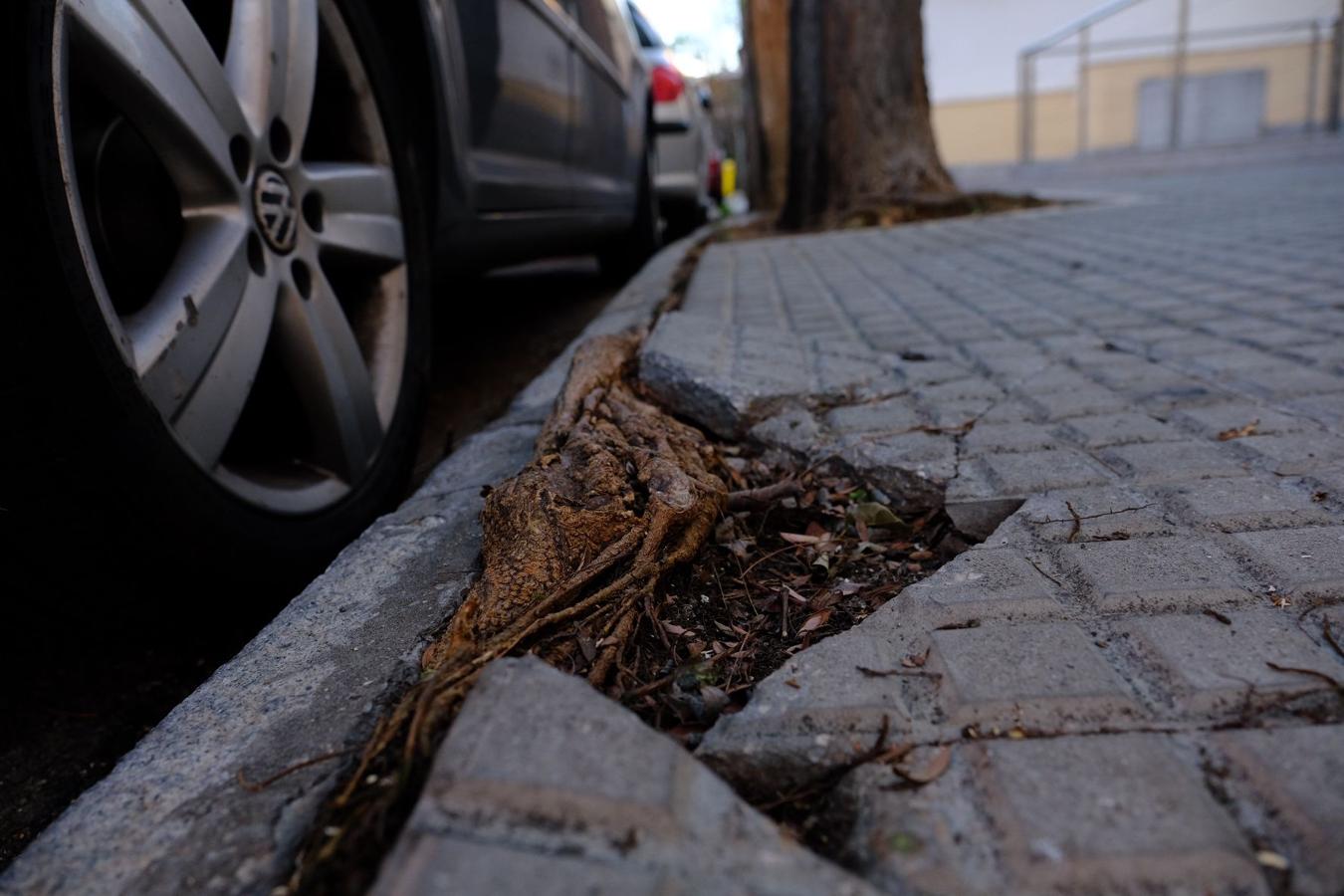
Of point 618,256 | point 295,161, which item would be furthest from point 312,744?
point 618,256

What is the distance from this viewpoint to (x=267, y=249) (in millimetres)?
1812

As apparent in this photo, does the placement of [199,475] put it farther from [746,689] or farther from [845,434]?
[845,434]

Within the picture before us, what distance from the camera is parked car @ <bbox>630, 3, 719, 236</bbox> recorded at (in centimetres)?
800

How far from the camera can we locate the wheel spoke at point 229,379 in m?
1.57

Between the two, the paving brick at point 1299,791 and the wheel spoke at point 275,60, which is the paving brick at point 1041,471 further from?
the wheel spoke at point 275,60

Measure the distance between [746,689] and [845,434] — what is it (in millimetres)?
947

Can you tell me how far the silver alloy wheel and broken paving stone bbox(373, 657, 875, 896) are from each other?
869 mm

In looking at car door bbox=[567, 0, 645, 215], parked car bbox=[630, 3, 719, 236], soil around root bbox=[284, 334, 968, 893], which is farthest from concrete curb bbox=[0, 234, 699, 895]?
parked car bbox=[630, 3, 719, 236]

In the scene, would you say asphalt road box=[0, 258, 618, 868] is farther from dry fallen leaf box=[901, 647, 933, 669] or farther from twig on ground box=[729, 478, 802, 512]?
dry fallen leaf box=[901, 647, 933, 669]

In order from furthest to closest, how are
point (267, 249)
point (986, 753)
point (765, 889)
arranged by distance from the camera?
point (267, 249) → point (986, 753) → point (765, 889)

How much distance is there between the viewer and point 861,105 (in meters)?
7.28

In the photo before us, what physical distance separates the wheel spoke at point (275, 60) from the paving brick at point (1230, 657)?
169cm

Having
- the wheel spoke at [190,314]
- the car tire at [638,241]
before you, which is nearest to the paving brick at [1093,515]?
the wheel spoke at [190,314]

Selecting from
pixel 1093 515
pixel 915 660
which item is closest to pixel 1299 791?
pixel 915 660
